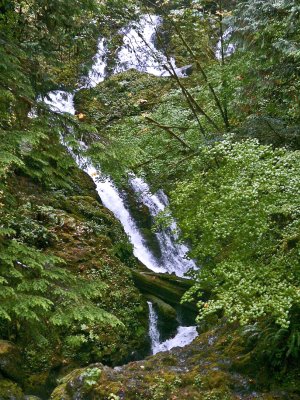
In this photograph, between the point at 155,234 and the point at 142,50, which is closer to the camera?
the point at 142,50

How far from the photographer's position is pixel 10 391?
5.48 m

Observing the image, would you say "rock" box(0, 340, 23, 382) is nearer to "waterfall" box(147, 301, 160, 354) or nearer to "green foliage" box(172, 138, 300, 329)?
"green foliage" box(172, 138, 300, 329)

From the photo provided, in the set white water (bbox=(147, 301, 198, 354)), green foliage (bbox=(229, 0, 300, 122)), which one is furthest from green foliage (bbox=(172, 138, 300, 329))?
white water (bbox=(147, 301, 198, 354))

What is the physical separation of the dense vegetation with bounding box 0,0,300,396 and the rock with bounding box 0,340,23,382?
1.00 ft

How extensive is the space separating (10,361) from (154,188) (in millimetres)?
→ 4086

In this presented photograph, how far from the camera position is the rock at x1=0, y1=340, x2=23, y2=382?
5.76 m

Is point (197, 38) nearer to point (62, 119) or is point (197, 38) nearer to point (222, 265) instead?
point (62, 119)

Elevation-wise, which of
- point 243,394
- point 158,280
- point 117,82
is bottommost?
point 243,394

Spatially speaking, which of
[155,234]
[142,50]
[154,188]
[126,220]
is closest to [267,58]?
[154,188]

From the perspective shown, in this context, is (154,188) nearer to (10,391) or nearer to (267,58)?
(267,58)

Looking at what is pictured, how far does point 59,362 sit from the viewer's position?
7.12m

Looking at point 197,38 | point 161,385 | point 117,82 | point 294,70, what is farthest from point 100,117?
point 161,385

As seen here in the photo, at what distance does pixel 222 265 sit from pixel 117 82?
1443 centimetres

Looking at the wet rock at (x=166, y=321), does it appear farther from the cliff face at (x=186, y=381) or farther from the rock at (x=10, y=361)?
the rock at (x=10, y=361)
